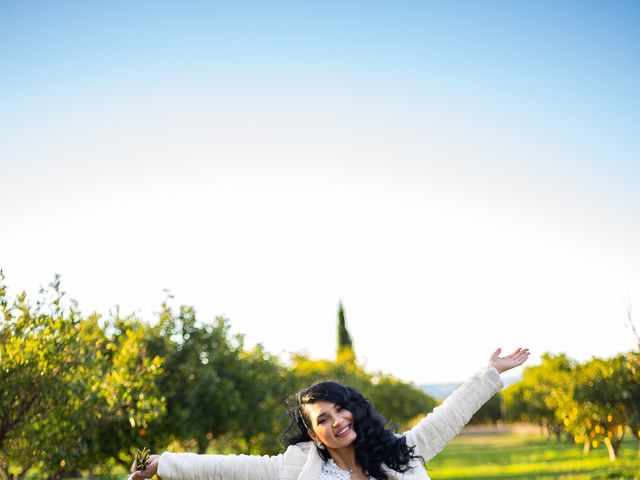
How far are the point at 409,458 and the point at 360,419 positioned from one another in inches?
17.8

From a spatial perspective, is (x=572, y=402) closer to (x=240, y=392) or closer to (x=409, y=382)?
(x=240, y=392)

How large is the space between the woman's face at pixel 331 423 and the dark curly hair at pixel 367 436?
0.12 feet

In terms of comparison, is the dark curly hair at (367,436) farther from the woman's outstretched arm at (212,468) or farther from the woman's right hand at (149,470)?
the woman's right hand at (149,470)

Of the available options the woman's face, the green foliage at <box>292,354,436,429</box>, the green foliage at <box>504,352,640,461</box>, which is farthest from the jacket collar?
the green foliage at <box>292,354,436,429</box>

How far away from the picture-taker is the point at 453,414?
4.67 m

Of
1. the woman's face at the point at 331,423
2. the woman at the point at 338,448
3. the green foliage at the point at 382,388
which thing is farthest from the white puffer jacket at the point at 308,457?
the green foliage at the point at 382,388

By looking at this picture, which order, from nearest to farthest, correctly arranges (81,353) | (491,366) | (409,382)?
(491,366) → (81,353) → (409,382)

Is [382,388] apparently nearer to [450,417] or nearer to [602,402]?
[602,402]

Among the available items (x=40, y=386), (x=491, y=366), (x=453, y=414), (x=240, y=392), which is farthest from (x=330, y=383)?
(x=240, y=392)

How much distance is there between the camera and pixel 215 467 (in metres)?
4.35

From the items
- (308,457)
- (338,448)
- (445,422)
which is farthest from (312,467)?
(445,422)

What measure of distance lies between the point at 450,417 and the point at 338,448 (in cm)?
83

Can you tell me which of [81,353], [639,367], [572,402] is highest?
[81,353]

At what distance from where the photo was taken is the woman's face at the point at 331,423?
14.2 ft
